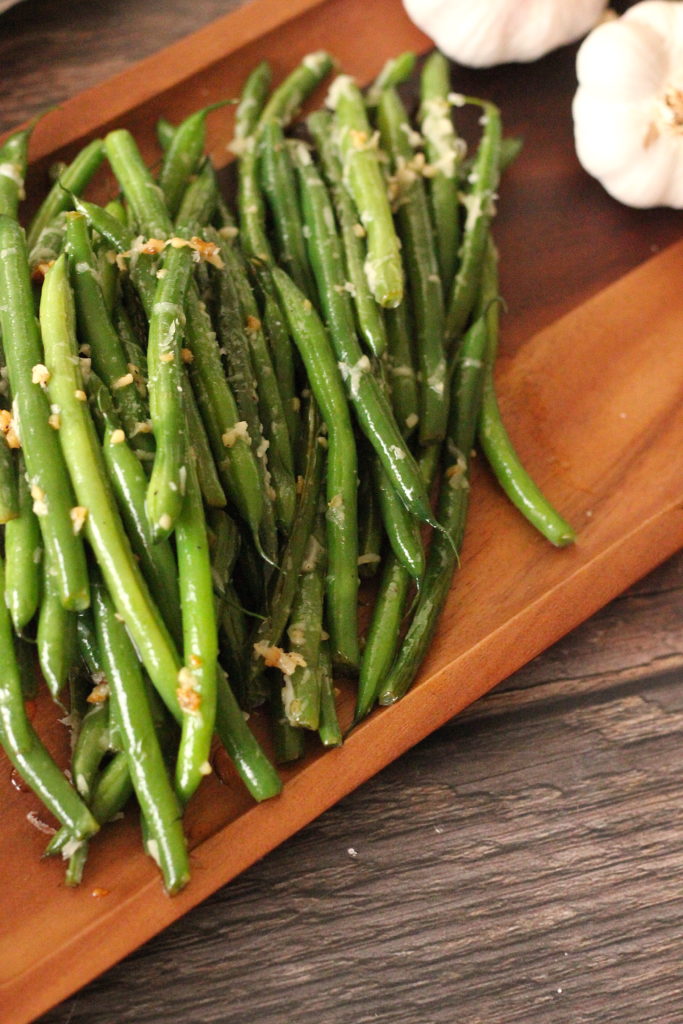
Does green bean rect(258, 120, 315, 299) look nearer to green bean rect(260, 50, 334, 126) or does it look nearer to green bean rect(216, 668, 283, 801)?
green bean rect(260, 50, 334, 126)

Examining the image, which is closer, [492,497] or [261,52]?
[492,497]

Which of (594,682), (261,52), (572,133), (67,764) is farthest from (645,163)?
(67,764)

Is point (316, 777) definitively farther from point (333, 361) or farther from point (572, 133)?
point (572, 133)

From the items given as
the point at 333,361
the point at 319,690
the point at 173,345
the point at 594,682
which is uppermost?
the point at 173,345

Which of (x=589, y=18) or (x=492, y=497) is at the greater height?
(x=589, y=18)

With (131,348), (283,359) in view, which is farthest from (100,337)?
(283,359)

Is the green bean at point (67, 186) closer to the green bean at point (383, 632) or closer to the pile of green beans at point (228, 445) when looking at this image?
the pile of green beans at point (228, 445)
